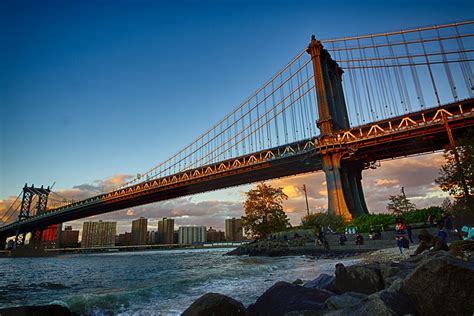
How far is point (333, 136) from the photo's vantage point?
33.1 m

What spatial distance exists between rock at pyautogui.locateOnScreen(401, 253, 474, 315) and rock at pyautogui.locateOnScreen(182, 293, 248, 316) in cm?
255

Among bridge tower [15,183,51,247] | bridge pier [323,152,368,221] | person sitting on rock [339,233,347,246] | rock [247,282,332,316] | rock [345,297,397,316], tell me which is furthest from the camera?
bridge tower [15,183,51,247]

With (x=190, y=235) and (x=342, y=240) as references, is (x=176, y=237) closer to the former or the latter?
(x=190, y=235)

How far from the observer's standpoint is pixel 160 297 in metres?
8.80

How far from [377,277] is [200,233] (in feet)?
449

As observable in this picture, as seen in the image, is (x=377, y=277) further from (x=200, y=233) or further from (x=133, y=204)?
(x=200, y=233)

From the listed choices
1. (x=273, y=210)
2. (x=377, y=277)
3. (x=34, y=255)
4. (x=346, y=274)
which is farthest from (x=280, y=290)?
(x=34, y=255)

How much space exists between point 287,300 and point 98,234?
401 feet

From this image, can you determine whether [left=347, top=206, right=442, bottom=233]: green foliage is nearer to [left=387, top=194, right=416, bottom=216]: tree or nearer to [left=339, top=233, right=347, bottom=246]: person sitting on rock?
[left=339, top=233, right=347, bottom=246]: person sitting on rock

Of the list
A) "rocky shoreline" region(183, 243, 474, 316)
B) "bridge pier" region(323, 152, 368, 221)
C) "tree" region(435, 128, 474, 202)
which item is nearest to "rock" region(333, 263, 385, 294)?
"rocky shoreline" region(183, 243, 474, 316)

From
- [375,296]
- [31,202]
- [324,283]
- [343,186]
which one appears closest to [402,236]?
[324,283]

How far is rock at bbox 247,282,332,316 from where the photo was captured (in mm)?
5055

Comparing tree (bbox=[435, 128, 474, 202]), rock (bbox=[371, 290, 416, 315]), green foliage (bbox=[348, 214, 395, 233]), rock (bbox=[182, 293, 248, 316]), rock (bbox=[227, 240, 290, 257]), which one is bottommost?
rock (bbox=[227, 240, 290, 257])

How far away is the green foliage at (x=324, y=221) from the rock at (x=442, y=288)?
24.5 m
